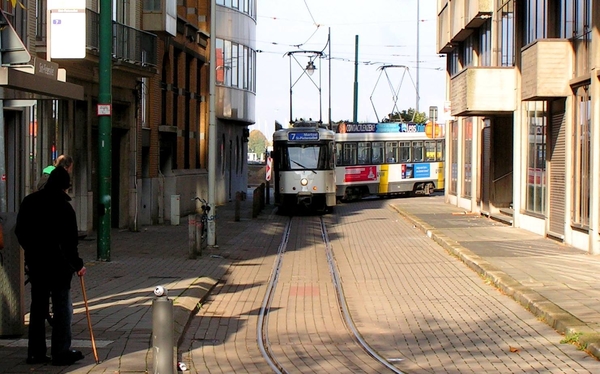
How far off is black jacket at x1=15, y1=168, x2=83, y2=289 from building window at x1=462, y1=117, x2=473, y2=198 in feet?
83.0

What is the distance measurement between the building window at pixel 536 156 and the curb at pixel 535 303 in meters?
4.13

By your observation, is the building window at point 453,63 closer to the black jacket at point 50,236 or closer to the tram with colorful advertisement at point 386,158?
the tram with colorful advertisement at point 386,158

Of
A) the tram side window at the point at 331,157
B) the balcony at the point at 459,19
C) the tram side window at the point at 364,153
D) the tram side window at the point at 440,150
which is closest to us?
the balcony at the point at 459,19

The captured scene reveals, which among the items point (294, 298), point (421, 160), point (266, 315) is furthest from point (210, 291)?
point (421, 160)

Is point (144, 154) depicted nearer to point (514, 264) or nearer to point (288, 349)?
point (514, 264)

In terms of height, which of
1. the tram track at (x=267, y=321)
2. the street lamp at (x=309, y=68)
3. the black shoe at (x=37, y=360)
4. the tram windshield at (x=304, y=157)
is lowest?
the tram track at (x=267, y=321)

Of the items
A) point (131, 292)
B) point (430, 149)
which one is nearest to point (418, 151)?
point (430, 149)

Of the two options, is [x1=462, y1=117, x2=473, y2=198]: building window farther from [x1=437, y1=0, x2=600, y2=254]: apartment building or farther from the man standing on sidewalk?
the man standing on sidewalk

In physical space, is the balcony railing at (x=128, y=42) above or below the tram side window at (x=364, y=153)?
above

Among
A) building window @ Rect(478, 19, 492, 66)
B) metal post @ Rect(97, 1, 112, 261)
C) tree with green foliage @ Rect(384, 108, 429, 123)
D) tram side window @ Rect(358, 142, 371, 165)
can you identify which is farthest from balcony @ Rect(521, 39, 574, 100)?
tree with green foliage @ Rect(384, 108, 429, 123)

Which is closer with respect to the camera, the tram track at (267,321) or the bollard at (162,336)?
the bollard at (162,336)

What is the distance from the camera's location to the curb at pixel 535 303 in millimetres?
9230

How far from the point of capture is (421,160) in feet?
151

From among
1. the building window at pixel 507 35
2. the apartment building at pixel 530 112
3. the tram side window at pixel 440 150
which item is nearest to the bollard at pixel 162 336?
the apartment building at pixel 530 112
